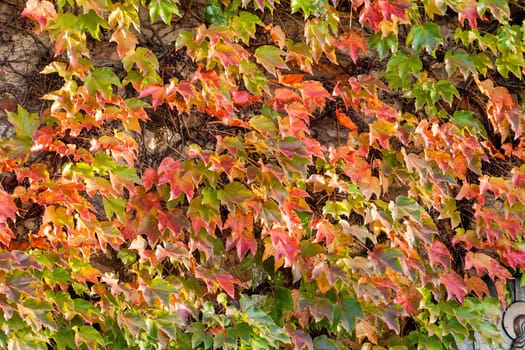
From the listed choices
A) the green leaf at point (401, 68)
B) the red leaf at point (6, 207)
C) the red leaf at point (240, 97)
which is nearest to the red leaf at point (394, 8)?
the green leaf at point (401, 68)

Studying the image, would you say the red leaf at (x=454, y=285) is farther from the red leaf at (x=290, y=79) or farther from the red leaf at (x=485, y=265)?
the red leaf at (x=290, y=79)

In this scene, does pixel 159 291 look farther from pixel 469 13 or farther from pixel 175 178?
Result: pixel 469 13

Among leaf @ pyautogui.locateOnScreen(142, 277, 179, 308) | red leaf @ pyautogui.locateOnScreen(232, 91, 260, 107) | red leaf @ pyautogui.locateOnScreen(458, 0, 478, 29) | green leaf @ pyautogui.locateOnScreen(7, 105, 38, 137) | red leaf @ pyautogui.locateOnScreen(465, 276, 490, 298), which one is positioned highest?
red leaf @ pyautogui.locateOnScreen(458, 0, 478, 29)

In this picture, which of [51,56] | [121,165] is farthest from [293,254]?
[51,56]

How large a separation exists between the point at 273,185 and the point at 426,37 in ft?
2.71

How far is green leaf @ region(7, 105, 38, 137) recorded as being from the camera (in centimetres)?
246

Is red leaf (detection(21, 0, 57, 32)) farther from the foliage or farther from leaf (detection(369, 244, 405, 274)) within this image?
leaf (detection(369, 244, 405, 274))

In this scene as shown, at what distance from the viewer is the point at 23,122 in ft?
8.14

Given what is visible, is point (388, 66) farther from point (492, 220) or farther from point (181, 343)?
point (181, 343)

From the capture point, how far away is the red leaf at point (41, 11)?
2.48 meters

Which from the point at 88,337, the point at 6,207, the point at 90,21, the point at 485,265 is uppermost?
the point at 90,21

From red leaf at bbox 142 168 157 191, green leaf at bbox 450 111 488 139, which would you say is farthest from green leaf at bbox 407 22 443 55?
red leaf at bbox 142 168 157 191

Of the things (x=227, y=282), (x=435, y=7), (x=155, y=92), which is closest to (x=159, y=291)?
(x=227, y=282)

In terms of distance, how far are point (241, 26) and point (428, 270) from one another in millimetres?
1187
